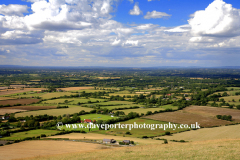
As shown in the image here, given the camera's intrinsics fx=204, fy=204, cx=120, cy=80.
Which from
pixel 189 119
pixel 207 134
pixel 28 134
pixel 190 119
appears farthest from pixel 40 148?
pixel 190 119

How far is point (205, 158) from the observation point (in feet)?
72.4

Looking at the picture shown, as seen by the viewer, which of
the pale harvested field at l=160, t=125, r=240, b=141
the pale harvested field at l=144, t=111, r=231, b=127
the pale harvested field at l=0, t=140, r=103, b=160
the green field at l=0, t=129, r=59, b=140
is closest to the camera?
the pale harvested field at l=0, t=140, r=103, b=160

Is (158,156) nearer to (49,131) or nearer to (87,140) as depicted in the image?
(87,140)

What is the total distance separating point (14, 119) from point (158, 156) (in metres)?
45.5

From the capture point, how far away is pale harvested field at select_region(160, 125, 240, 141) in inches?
1583

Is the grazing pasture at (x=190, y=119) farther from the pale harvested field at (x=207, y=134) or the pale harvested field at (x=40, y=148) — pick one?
the pale harvested field at (x=40, y=148)

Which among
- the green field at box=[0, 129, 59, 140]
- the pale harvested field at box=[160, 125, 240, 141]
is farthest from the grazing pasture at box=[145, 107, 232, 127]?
the green field at box=[0, 129, 59, 140]

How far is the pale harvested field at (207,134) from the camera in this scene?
40.2 m

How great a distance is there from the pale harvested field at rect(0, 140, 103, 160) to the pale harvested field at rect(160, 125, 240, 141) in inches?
687

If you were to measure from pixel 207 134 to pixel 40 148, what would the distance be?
3324cm

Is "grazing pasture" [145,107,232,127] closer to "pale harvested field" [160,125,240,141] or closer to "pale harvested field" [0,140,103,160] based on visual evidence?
"pale harvested field" [160,125,240,141]

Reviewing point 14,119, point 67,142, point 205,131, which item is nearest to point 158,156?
point 67,142

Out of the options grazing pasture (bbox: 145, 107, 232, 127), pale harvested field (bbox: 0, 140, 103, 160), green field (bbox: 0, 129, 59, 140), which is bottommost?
grazing pasture (bbox: 145, 107, 232, 127)

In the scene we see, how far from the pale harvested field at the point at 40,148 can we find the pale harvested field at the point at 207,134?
17462 mm
